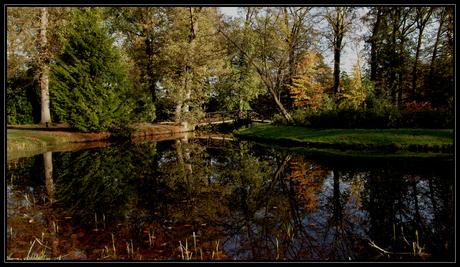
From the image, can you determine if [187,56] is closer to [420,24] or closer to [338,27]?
[338,27]

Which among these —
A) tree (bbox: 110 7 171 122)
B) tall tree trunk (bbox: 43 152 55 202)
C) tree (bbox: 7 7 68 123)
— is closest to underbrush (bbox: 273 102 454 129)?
tall tree trunk (bbox: 43 152 55 202)

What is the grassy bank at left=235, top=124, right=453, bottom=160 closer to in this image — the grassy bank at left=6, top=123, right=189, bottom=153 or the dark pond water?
the dark pond water

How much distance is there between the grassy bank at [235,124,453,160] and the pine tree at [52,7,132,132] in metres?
12.0

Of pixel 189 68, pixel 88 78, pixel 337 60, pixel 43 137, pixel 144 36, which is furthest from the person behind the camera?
pixel 144 36

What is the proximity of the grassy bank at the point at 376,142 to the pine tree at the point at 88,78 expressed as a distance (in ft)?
39.5

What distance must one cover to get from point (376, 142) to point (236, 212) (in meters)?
9.84

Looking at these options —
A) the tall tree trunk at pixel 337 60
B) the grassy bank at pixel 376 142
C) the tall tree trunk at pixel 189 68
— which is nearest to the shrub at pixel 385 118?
the grassy bank at pixel 376 142

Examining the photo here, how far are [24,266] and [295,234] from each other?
3.36m

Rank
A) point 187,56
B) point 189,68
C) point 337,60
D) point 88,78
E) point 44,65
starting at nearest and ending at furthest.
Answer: point 88,78
point 44,65
point 187,56
point 337,60
point 189,68

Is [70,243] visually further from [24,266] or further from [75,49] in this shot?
[75,49]

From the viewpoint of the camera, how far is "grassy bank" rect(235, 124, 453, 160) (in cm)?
1052

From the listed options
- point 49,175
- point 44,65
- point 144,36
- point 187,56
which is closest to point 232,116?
point 187,56

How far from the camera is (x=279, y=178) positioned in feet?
24.5

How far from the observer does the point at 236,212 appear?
481 cm
